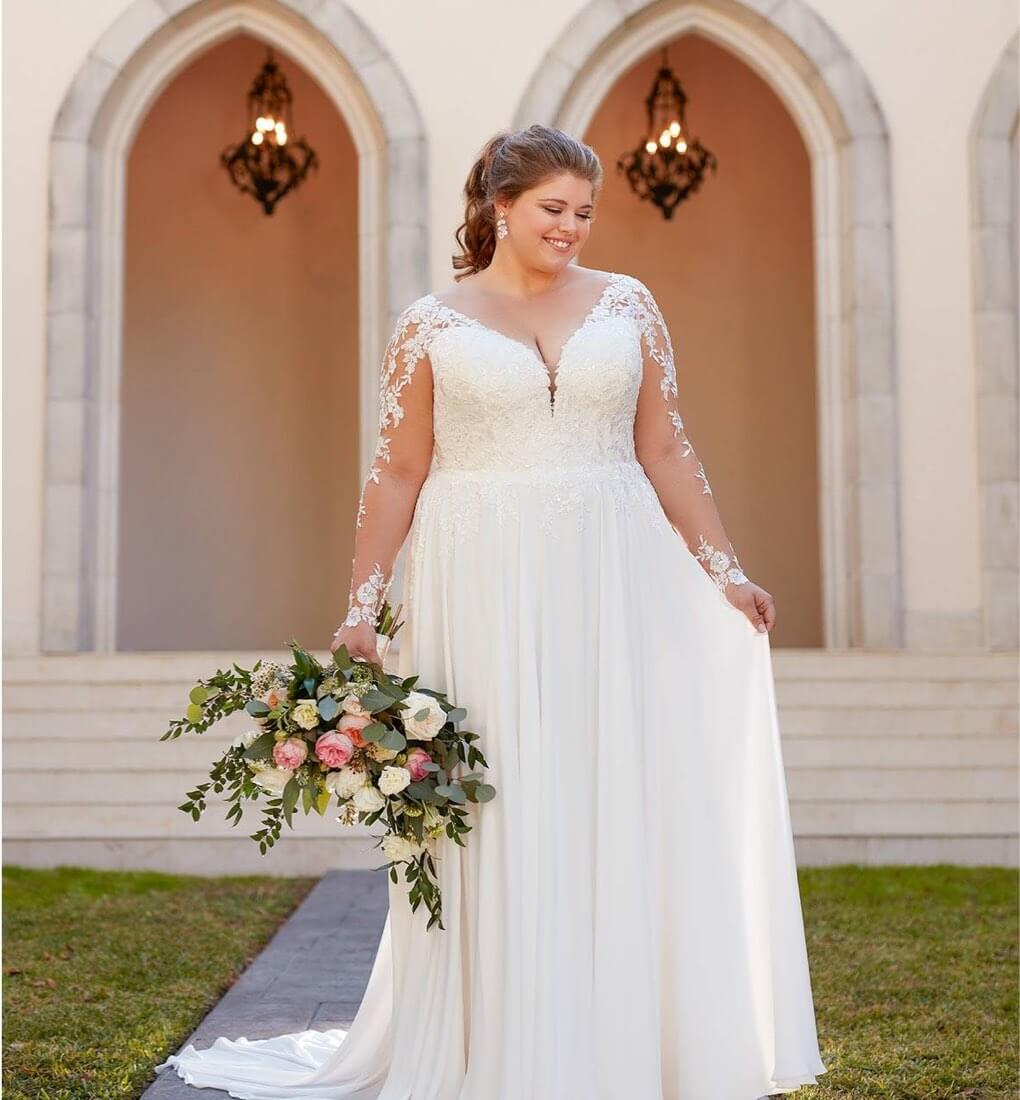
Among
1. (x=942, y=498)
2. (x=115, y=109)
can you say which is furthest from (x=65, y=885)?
(x=942, y=498)

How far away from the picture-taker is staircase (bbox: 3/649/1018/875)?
6.72 m

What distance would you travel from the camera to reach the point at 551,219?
3.04 meters

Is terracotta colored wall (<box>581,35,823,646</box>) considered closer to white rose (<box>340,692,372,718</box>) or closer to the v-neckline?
the v-neckline

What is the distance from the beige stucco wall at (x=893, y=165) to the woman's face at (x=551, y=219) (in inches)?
200

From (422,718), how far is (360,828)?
3970mm

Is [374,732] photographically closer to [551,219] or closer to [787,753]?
[551,219]

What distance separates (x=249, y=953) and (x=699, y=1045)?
2.36 meters

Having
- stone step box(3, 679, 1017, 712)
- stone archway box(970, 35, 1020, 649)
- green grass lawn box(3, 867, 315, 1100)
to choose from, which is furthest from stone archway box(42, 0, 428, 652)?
stone archway box(970, 35, 1020, 649)

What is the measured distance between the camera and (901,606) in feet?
26.2

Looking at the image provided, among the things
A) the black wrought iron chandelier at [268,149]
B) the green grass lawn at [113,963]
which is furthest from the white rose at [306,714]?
the black wrought iron chandelier at [268,149]

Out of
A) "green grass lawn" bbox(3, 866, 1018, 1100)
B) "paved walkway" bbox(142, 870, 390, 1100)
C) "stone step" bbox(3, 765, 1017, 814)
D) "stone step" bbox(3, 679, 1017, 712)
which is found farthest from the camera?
"stone step" bbox(3, 679, 1017, 712)

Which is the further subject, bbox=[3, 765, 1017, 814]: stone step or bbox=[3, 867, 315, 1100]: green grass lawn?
bbox=[3, 765, 1017, 814]: stone step

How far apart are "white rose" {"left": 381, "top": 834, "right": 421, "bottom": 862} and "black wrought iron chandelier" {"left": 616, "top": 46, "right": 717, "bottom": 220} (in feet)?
24.6

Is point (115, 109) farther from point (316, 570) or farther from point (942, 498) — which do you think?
point (942, 498)
